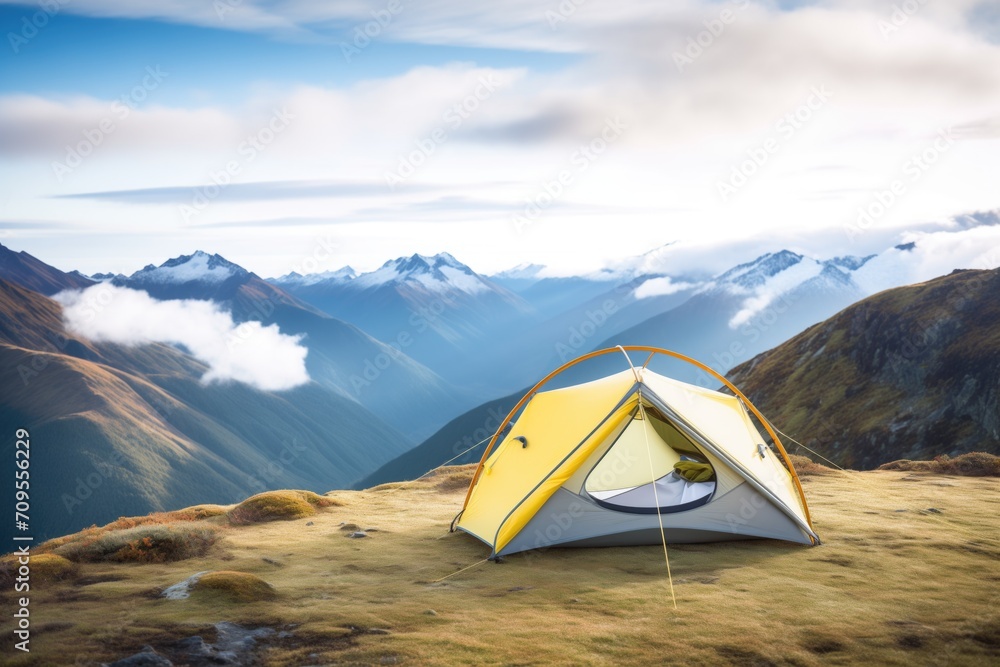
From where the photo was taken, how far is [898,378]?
95.4 metres

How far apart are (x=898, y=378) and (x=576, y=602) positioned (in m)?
98.6

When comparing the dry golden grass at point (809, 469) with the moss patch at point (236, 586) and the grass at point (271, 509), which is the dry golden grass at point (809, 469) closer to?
the grass at point (271, 509)

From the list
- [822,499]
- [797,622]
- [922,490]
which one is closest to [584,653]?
[797,622]

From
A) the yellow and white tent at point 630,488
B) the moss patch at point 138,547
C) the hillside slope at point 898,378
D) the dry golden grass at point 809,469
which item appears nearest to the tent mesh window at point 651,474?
the yellow and white tent at point 630,488

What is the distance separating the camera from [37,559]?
15.5 meters

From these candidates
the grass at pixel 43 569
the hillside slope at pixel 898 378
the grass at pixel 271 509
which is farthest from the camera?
the hillside slope at pixel 898 378

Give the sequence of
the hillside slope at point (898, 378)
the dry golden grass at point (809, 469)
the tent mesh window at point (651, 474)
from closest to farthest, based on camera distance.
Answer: the tent mesh window at point (651, 474)
the dry golden grass at point (809, 469)
the hillside slope at point (898, 378)

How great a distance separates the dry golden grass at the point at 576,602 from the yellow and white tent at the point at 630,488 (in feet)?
1.56

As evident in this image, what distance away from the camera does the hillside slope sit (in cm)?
8181

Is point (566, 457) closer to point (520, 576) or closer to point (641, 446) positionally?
point (520, 576)

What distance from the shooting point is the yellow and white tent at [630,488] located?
56.6 feet

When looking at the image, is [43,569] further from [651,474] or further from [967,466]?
[967,466]

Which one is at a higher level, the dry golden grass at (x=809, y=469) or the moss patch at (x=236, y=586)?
the dry golden grass at (x=809, y=469)

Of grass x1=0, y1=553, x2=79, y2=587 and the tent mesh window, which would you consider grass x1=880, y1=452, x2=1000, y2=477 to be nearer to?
the tent mesh window
